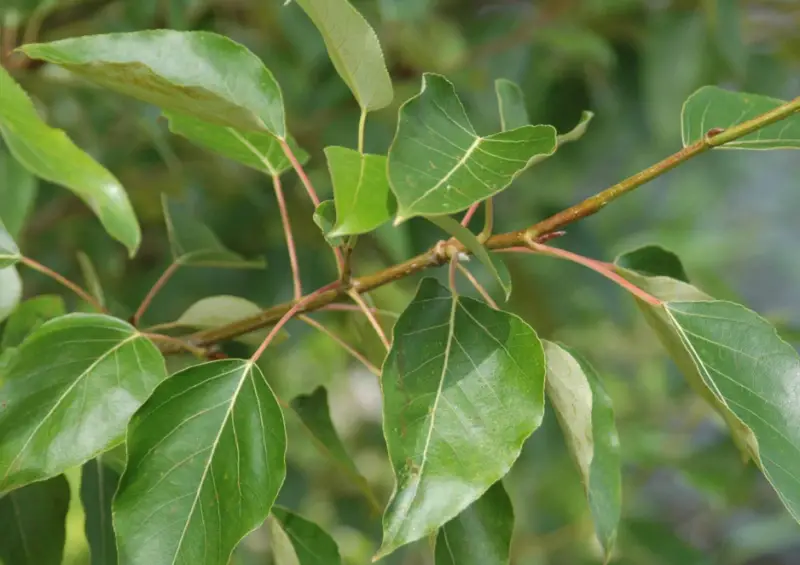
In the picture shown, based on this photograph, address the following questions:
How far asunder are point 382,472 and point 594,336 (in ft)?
1.68

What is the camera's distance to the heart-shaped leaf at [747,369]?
367mm

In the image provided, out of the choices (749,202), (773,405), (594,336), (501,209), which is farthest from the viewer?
(749,202)

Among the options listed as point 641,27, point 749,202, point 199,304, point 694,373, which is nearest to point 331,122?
point 641,27

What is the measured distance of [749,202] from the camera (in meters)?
2.37

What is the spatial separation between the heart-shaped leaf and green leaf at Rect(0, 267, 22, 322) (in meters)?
0.37

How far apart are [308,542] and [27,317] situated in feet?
0.78

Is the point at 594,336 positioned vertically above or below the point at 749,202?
above

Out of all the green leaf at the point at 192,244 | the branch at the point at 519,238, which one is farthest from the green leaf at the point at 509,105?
the green leaf at the point at 192,244

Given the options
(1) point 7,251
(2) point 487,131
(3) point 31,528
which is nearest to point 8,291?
(1) point 7,251

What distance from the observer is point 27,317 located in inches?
20.8

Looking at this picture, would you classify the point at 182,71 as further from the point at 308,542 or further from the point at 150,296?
the point at 308,542

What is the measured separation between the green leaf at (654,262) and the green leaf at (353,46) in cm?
20

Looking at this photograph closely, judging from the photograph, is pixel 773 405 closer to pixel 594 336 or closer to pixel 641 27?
pixel 641 27

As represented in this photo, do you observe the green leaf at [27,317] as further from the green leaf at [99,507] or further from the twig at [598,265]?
the twig at [598,265]
